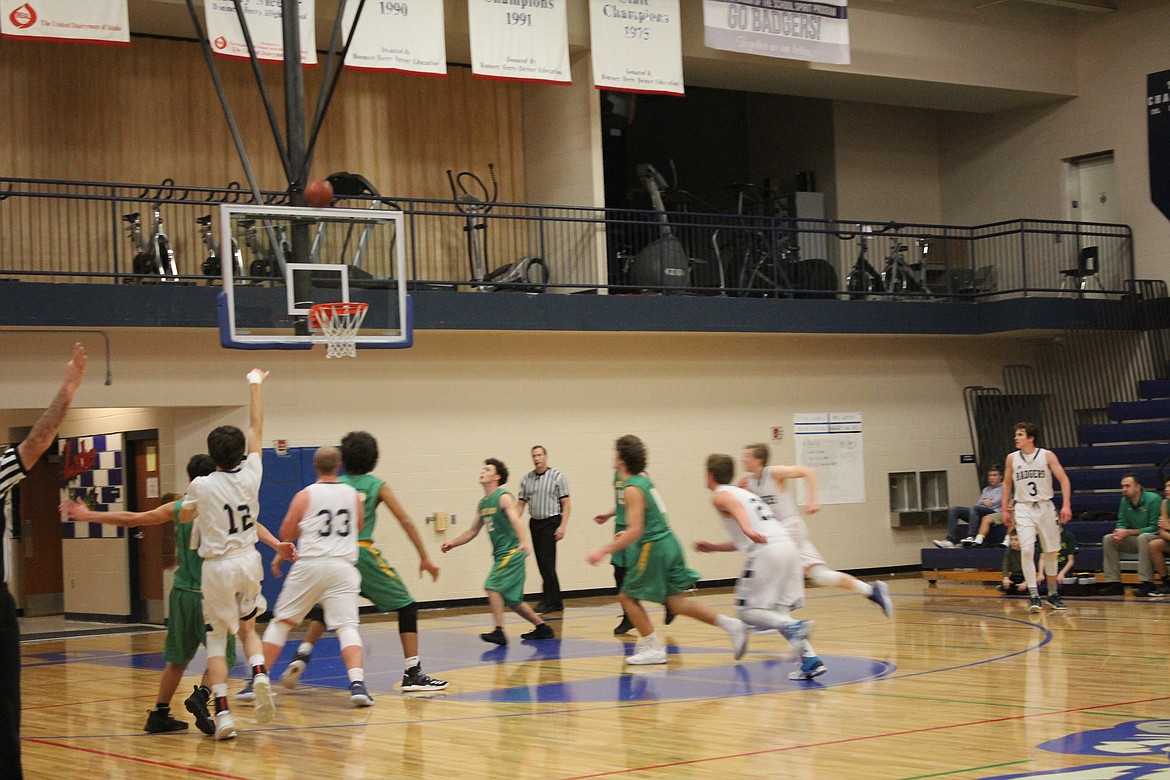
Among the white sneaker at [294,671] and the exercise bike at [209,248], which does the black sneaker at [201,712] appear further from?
the exercise bike at [209,248]

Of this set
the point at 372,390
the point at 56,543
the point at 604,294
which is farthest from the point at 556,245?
the point at 56,543

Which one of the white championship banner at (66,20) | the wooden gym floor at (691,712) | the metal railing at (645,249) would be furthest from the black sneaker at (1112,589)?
the white championship banner at (66,20)

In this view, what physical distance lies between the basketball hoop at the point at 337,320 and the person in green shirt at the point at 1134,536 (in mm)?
9155

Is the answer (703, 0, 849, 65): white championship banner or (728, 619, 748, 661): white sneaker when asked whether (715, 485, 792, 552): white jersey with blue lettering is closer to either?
(728, 619, 748, 661): white sneaker

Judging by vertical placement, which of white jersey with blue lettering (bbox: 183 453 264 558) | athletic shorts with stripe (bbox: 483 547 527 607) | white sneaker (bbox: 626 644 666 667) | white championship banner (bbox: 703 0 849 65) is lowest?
white sneaker (bbox: 626 644 666 667)

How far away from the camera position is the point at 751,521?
9.98 metres

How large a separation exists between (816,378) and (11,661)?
661 inches

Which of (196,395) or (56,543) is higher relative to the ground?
(196,395)

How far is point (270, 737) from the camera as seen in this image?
8344 millimetres

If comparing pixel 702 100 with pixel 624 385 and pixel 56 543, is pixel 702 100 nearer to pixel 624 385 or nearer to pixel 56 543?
pixel 624 385

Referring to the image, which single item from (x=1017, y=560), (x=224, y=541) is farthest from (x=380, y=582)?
(x=1017, y=560)

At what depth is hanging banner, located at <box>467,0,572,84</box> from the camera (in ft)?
59.3

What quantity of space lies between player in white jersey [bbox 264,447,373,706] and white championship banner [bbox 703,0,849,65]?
483 inches

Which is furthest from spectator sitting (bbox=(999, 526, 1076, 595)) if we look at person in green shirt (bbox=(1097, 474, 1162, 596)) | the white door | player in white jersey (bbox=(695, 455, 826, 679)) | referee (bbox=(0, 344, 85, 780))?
referee (bbox=(0, 344, 85, 780))
